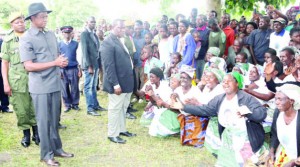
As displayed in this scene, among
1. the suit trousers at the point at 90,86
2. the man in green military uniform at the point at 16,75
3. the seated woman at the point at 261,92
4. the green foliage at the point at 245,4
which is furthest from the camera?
the green foliage at the point at 245,4

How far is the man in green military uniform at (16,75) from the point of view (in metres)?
5.13

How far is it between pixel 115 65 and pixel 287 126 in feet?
8.33

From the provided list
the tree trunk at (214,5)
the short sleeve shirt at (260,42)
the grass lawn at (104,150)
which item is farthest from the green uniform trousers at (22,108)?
the tree trunk at (214,5)

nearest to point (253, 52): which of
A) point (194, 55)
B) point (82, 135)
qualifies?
point (194, 55)

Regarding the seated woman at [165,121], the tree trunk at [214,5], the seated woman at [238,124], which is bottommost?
the seated woman at [165,121]

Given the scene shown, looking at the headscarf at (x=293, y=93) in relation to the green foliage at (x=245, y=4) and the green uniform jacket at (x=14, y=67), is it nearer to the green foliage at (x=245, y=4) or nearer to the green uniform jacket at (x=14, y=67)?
the green uniform jacket at (x=14, y=67)

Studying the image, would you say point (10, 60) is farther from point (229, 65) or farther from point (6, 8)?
point (6, 8)

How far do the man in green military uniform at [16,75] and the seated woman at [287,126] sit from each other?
341 centimetres

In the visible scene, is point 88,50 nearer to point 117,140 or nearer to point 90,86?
point 90,86

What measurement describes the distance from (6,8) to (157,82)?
30.9m

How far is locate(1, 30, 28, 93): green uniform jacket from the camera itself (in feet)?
16.8

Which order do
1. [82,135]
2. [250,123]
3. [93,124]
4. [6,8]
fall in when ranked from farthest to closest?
[6,8] → [93,124] → [82,135] → [250,123]

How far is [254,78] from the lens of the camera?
5.55 metres

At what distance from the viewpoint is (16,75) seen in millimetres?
5148
